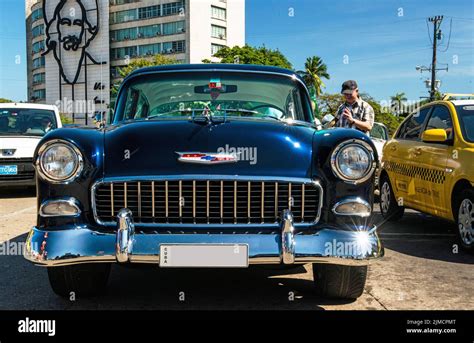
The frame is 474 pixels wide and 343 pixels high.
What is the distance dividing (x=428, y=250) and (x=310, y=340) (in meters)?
2.99

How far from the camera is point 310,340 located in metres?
3.07

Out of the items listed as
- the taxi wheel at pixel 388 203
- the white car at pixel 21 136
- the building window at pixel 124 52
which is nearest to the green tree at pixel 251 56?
the building window at pixel 124 52

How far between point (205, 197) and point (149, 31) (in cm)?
6794

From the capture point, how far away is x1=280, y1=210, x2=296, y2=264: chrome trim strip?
3053 millimetres

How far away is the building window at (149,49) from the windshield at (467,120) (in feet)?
208

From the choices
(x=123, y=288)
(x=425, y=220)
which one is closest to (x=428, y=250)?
(x=425, y=220)

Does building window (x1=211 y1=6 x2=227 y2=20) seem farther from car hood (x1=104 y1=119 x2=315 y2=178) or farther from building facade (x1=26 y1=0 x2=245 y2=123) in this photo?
car hood (x1=104 y1=119 x2=315 y2=178)

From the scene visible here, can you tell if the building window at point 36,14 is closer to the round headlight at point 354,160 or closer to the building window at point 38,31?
the building window at point 38,31

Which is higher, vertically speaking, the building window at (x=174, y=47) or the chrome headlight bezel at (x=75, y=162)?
the building window at (x=174, y=47)

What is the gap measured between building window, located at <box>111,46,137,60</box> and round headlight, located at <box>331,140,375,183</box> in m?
68.6

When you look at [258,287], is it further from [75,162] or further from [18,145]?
[18,145]

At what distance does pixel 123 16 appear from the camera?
70.0m

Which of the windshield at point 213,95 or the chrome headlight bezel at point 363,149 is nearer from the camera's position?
the chrome headlight bezel at point 363,149

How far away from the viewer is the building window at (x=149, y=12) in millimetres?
66994
